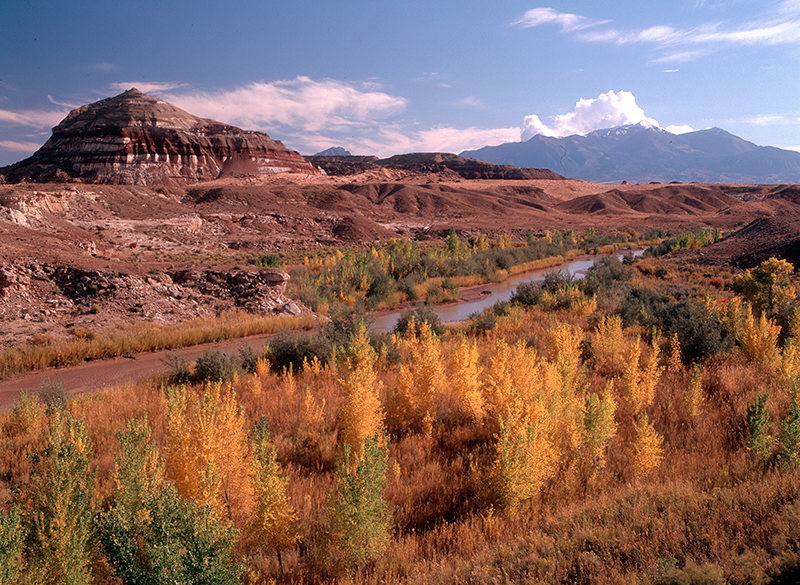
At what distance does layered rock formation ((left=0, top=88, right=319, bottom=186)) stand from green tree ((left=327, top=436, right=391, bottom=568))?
264ft

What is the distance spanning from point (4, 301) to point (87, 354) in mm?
5387

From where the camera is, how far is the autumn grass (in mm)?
13008

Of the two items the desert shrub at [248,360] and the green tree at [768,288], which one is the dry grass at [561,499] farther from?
the green tree at [768,288]

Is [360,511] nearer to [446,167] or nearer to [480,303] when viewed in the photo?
[480,303]

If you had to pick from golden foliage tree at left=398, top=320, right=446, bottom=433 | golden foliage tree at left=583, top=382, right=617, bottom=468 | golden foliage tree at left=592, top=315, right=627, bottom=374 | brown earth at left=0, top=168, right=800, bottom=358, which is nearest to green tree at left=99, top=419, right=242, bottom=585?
golden foliage tree at left=398, top=320, right=446, bottom=433

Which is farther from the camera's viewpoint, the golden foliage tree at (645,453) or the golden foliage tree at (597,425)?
the golden foliage tree at (597,425)

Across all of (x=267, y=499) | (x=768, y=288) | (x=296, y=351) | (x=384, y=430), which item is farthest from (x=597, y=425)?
(x=768, y=288)

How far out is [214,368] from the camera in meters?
10.6

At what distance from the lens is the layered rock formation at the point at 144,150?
71.3 m

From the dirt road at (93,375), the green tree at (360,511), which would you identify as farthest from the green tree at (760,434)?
the dirt road at (93,375)

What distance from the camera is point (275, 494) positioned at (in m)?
3.92

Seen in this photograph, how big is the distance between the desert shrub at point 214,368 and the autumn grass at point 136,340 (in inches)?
209

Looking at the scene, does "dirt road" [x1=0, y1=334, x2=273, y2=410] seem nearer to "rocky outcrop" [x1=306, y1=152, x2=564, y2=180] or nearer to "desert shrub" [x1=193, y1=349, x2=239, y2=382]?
"desert shrub" [x1=193, y1=349, x2=239, y2=382]

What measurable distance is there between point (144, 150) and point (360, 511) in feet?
289
